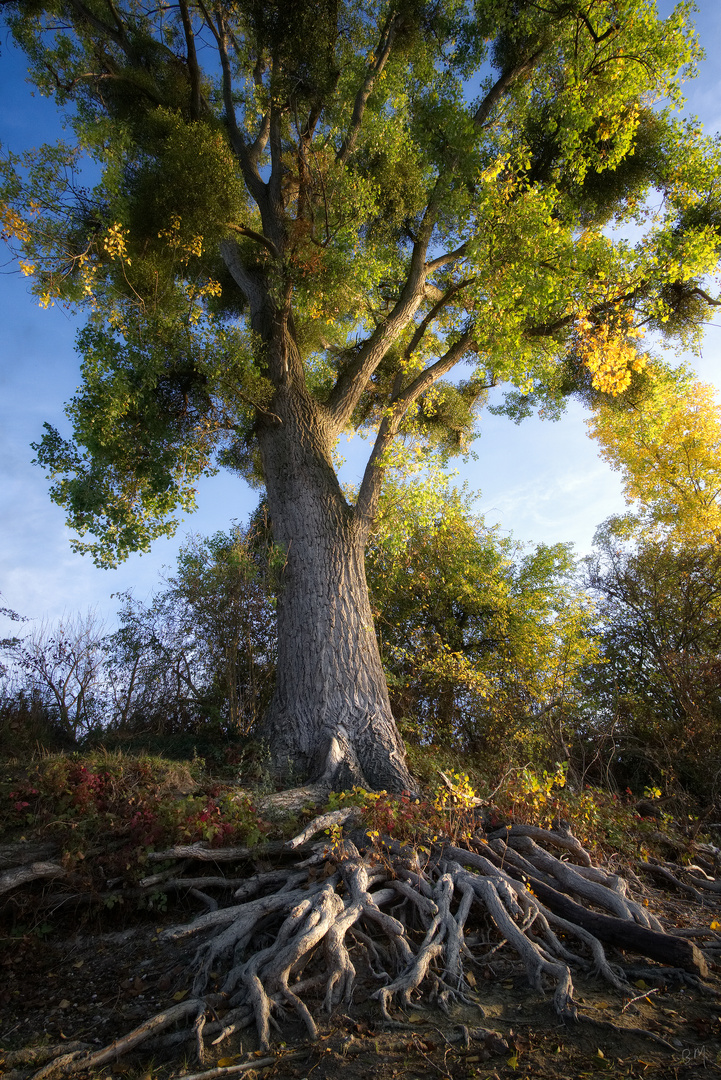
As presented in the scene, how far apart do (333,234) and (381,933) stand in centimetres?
952

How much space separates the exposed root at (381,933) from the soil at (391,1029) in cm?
8

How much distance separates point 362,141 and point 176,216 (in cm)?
407

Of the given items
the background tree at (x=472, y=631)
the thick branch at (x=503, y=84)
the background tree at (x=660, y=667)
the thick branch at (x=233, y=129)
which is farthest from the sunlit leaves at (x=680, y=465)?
the thick branch at (x=233, y=129)

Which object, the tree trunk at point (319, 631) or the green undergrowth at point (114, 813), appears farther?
the tree trunk at point (319, 631)

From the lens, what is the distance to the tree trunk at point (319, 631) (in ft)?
21.6

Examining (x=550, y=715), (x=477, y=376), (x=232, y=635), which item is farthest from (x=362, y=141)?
(x=550, y=715)

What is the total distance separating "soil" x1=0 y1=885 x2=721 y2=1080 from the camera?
2.66 m

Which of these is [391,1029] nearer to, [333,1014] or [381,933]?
[333,1014]

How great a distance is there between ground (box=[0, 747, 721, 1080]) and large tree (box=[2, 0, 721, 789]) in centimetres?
281

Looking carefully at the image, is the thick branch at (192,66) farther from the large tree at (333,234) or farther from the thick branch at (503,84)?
the thick branch at (503,84)

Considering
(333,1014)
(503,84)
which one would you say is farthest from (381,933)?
(503,84)

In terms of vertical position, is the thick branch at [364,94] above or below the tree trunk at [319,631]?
above

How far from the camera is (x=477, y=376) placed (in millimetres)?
13453

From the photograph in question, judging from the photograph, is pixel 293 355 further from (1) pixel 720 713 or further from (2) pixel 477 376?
(1) pixel 720 713
